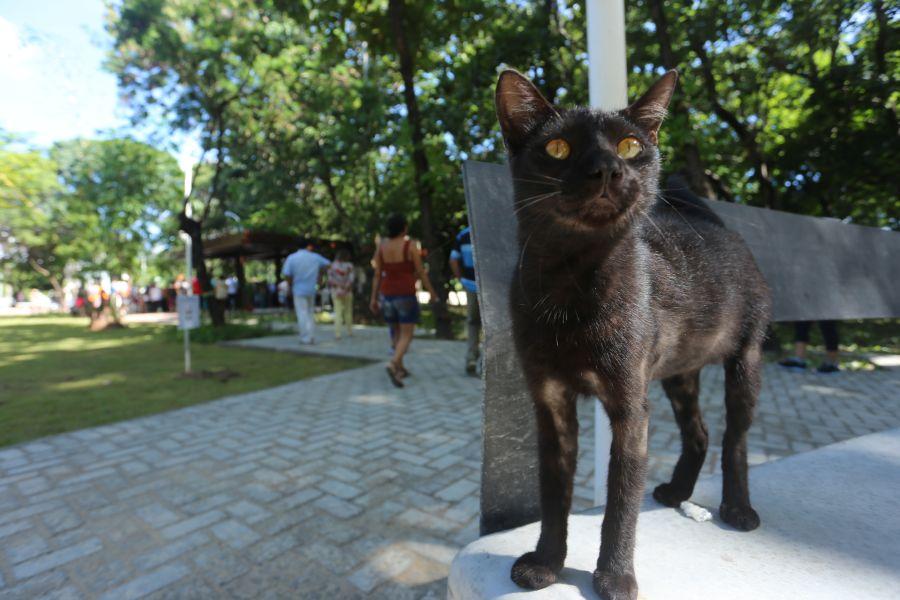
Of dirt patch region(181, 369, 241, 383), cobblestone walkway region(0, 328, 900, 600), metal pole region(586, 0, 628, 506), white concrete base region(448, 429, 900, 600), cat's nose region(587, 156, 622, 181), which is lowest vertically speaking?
cobblestone walkway region(0, 328, 900, 600)

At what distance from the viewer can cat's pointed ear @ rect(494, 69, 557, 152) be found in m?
1.35

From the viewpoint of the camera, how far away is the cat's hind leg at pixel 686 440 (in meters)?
1.89

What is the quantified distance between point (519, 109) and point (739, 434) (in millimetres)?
1469

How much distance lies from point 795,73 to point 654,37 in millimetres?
3352

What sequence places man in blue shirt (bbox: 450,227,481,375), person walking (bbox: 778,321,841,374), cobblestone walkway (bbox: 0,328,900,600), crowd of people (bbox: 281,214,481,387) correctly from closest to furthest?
cobblestone walkway (bbox: 0,328,900,600), man in blue shirt (bbox: 450,227,481,375), crowd of people (bbox: 281,214,481,387), person walking (bbox: 778,321,841,374)

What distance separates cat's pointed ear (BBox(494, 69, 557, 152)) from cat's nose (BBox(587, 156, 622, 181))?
11.9 inches

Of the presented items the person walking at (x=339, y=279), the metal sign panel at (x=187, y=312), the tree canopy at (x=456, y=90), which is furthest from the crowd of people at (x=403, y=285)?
the person walking at (x=339, y=279)

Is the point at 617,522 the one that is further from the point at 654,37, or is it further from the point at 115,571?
the point at 654,37

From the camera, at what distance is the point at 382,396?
6.18 metres

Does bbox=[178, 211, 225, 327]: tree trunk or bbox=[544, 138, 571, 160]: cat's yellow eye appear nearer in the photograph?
bbox=[544, 138, 571, 160]: cat's yellow eye

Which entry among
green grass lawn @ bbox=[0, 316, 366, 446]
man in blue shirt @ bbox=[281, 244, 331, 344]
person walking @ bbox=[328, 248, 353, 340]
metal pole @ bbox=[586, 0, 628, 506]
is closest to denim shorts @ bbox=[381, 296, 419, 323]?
green grass lawn @ bbox=[0, 316, 366, 446]

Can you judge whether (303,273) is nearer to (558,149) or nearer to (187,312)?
(187,312)

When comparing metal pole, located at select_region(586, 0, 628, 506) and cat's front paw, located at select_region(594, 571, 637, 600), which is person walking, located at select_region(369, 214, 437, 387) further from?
cat's front paw, located at select_region(594, 571, 637, 600)

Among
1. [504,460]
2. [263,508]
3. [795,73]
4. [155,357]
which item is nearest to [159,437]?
[263,508]
